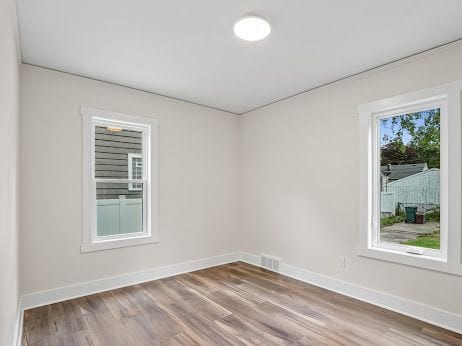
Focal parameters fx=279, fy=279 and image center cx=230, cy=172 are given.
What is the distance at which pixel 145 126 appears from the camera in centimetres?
389

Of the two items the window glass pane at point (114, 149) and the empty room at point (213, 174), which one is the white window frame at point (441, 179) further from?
the window glass pane at point (114, 149)

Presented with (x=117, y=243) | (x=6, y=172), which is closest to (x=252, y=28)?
(x=6, y=172)

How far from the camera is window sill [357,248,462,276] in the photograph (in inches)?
100

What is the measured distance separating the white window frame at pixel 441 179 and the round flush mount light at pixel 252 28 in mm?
1570

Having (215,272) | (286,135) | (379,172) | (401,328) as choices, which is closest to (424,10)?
(379,172)

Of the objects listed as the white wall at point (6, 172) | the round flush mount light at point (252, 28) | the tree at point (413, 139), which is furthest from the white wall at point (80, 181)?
the tree at point (413, 139)

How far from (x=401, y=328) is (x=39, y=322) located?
3.38 m

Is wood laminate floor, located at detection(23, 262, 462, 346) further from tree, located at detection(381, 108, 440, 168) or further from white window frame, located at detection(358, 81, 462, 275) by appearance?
tree, located at detection(381, 108, 440, 168)

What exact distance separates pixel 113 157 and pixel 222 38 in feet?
6.91

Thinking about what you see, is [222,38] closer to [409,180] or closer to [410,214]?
[409,180]

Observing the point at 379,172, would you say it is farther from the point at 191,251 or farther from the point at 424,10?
the point at 191,251

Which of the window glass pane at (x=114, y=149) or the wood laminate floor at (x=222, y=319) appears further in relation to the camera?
the window glass pane at (x=114, y=149)

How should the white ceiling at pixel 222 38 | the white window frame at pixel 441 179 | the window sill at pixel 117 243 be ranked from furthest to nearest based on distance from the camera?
1. the window sill at pixel 117 243
2. the white window frame at pixel 441 179
3. the white ceiling at pixel 222 38

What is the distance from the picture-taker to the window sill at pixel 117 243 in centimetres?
333
